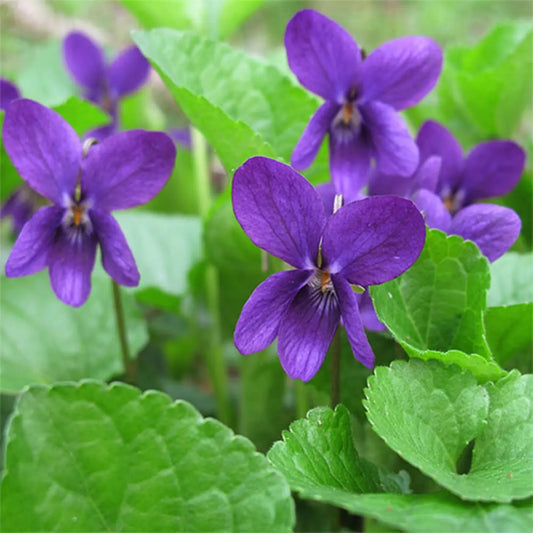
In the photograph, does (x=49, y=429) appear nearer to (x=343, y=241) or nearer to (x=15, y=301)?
(x=343, y=241)

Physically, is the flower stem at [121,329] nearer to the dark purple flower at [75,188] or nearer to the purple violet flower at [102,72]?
the dark purple flower at [75,188]

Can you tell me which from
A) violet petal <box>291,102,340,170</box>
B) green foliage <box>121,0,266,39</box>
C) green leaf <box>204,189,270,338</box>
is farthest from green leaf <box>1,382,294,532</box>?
green foliage <box>121,0,266,39</box>

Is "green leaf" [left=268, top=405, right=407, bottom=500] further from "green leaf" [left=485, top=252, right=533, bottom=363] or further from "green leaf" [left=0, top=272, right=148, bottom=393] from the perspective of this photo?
"green leaf" [left=0, top=272, right=148, bottom=393]

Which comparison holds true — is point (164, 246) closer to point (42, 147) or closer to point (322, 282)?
point (42, 147)

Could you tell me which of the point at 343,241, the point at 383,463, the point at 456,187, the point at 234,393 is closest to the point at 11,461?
the point at 343,241

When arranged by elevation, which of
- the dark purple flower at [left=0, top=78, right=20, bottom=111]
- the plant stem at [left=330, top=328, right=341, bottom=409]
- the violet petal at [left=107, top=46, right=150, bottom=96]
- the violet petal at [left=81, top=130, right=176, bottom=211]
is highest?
the violet petal at [left=107, top=46, right=150, bottom=96]

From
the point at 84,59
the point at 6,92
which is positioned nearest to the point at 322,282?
the point at 6,92

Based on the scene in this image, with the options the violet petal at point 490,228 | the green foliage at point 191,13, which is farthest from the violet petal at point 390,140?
the green foliage at point 191,13
